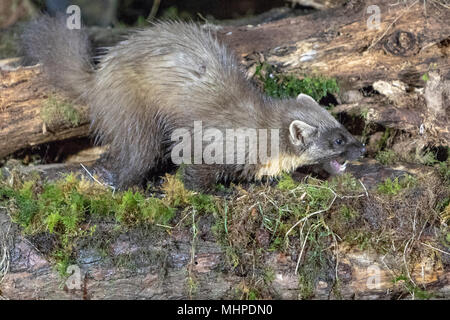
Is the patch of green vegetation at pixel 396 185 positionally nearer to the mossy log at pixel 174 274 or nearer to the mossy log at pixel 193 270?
the mossy log at pixel 193 270

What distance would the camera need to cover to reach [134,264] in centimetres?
405

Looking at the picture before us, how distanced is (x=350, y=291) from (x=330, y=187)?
87 cm

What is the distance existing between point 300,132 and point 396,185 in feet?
3.32

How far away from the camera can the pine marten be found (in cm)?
505

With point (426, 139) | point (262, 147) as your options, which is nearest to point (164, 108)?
point (262, 147)

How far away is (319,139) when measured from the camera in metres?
5.07

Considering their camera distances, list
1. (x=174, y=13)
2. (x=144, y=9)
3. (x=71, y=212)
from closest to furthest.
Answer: (x=71, y=212), (x=174, y=13), (x=144, y=9)

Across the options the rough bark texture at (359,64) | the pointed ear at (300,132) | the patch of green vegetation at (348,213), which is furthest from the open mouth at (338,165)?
the patch of green vegetation at (348,213)

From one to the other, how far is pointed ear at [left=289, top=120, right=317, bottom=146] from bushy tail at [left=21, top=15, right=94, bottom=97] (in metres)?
2.14

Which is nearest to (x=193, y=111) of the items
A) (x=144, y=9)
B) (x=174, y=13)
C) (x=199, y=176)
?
(x=199, y=176)

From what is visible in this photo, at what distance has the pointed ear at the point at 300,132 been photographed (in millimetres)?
4934

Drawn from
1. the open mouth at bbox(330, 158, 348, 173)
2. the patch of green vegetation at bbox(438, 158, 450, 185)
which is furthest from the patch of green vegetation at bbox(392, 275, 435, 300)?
the open mouth at bbox(330, 158, 348, 173)

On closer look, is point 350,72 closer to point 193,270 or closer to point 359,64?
point 359,64
